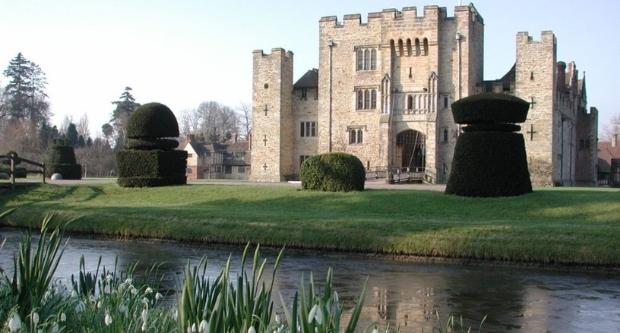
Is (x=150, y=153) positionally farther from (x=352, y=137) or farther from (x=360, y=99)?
(x=360, y=99)

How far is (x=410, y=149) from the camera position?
1877 inches

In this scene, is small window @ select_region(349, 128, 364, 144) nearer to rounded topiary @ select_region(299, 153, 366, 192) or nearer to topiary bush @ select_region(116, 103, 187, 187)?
topiary bush @ select_region(116, 103, 187, 187)

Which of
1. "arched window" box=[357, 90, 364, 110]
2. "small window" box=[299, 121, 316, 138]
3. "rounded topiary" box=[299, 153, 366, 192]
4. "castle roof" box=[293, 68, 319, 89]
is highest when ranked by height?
"castle roof" box=[293, 68, 319, 89]

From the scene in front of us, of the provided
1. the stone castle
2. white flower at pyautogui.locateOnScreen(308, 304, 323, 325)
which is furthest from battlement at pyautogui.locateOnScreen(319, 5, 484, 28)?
white flower at pyautogui.locateOnScreen(308, 304, 323, 325)

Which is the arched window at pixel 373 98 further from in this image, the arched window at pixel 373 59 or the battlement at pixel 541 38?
the battlement at pixel 541 38

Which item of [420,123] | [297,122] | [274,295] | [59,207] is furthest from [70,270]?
[297,122]

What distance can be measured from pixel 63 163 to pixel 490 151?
32.4m

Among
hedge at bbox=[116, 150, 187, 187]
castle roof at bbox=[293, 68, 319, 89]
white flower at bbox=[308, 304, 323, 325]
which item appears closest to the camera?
white flower at bbox=[308, 304, 323, 325]

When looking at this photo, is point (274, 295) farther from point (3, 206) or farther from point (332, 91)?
point (332, 91)

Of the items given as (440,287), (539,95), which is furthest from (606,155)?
(440,287)

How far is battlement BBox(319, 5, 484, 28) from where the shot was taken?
4553 centimetres

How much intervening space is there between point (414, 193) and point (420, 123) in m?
21.4

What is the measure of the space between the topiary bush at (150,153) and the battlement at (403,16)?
2040 cm

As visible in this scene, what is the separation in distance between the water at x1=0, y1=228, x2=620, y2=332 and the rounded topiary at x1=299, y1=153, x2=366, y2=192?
10053mm
